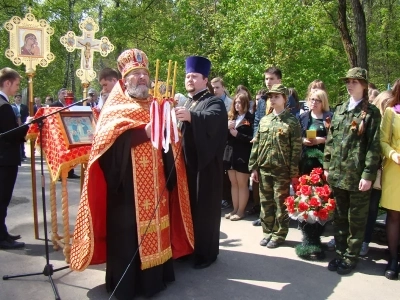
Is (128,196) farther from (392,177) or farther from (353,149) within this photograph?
(392,177)

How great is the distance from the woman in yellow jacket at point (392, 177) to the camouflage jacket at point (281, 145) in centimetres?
101

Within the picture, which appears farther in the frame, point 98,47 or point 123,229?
point 98,47

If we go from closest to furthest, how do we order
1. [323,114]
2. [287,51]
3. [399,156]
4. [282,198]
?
[399,156] → [282,198] → [323,114] → [287,51]

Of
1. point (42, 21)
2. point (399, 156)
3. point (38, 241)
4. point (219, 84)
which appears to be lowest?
point (38, 241)

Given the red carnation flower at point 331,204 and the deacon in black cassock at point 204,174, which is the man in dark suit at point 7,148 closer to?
the deacon in black cassock at point 204,174

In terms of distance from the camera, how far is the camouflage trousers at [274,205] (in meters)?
4.98

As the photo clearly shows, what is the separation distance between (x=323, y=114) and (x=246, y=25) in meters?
6.22

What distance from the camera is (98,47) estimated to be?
5.62 meters

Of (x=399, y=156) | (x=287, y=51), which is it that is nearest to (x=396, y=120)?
(x=399, y=156)

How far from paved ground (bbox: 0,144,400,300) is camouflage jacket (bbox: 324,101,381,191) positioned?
95 centimetres

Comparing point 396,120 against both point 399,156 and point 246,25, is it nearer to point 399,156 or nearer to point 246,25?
point 399,156

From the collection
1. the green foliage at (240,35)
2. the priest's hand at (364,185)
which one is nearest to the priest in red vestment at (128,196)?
the priest's hand at (364,185)

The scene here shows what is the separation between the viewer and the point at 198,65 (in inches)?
166

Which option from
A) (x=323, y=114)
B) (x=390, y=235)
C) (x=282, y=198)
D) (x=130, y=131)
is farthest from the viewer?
(x=323, y=114)
